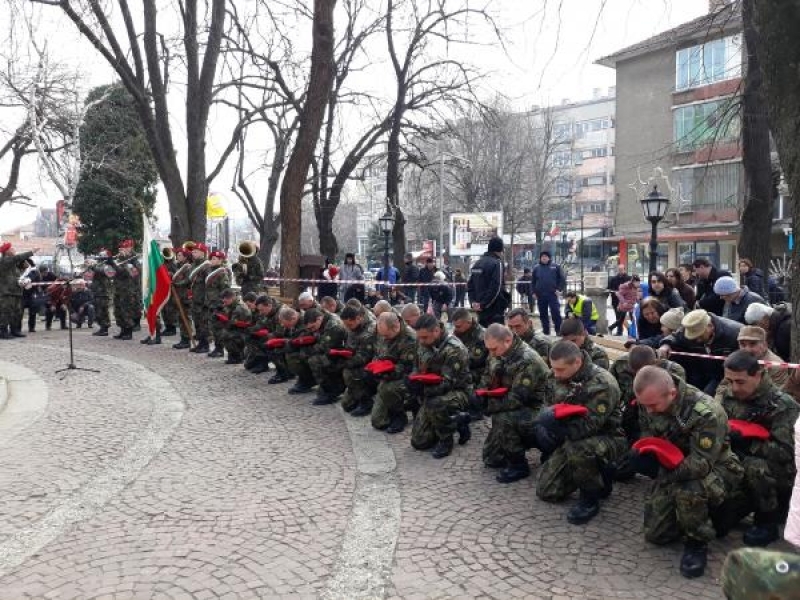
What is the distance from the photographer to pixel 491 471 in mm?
6410

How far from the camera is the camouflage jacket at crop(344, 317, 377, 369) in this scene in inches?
341

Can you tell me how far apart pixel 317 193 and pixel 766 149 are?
16.1 m

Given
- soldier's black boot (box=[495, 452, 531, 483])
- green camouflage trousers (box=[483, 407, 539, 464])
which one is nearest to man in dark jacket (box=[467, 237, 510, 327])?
green camouflage trousers (box=[483, 407, 539, 464])

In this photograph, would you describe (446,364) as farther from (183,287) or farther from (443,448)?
(183,287)

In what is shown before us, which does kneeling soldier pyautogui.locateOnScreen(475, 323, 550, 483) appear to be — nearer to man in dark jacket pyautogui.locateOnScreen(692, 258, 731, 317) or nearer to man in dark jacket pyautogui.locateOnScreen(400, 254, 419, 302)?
man in dark jacket pyautogui.locateOnScreen(692, 258, 731, 317)

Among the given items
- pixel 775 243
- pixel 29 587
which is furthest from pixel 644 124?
pixel 29 587

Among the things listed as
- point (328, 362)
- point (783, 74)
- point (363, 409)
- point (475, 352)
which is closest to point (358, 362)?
point (363, 409)

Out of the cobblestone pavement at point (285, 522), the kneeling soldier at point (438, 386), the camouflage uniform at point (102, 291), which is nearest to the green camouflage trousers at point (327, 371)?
the cobblestone pavement at point (285, 522)

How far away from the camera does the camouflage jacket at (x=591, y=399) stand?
5.31 metres

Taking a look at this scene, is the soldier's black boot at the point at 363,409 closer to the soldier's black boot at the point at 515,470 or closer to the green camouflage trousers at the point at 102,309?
the soldier's black boot at the point at 515,470

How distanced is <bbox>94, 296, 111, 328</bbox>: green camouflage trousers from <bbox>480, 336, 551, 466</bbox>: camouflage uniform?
1292 cm

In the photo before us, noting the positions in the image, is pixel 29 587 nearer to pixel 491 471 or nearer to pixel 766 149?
pixel 491 471

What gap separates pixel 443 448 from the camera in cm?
691

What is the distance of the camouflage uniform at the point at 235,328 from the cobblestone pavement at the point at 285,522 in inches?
137
